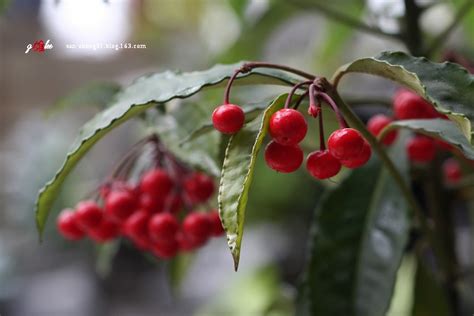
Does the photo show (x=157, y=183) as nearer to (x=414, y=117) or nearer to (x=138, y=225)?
(x=138, y=225)

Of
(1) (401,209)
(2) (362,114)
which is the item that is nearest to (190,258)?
(1) (401,209)

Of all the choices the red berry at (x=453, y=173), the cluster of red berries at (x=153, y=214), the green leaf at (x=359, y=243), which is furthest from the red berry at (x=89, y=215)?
the red berry at (x=453, y=173)

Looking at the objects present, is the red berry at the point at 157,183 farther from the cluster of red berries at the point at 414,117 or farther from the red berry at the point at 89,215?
the cluster of red berries at the point at 414,117

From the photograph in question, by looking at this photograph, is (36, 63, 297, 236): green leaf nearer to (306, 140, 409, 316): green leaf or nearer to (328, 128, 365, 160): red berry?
(328, 128, 365, 160): red berry

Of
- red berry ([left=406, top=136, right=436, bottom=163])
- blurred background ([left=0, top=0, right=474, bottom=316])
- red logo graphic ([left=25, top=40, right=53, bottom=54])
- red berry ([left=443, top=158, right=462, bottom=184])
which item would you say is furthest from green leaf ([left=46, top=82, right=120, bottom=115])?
red berry ([left=443, top=158, right=462, bottom=184])

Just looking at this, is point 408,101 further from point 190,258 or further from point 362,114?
point 362,114

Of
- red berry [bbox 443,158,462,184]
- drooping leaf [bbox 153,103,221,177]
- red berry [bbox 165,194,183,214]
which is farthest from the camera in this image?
red berry [bbox 443,158,462,184]

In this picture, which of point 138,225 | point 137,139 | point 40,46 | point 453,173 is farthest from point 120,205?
point 137,139
